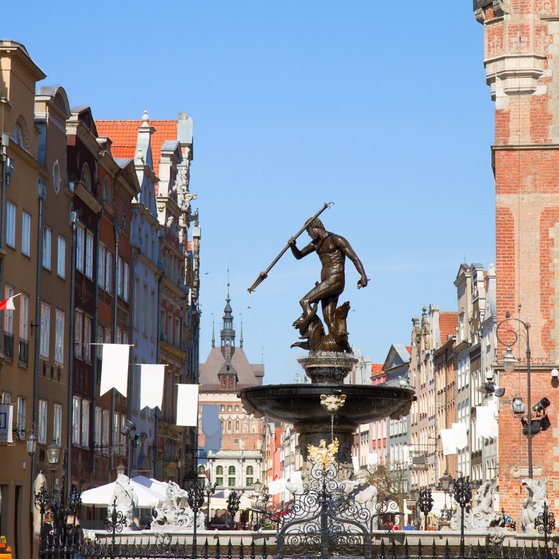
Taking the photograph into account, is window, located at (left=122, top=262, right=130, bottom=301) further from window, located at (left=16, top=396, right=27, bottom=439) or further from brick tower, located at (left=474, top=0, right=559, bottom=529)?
brick tower, located at (left=474, top=0, right=559, bottom=529)

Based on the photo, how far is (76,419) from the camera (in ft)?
157

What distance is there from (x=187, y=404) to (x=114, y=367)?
5926mm

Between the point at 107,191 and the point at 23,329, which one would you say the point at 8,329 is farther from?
the point at 107,191

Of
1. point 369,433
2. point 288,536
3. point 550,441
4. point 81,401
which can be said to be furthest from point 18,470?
point 369,433

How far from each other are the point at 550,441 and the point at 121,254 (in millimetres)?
23599

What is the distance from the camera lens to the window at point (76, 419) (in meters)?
47.2

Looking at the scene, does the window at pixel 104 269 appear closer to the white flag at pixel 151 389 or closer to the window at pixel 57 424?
the white flag at pixel 151 389

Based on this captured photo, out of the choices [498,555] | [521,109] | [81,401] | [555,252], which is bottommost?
[498,555]

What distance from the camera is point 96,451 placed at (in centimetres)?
5088

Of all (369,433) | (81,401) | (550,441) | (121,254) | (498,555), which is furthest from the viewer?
(369,433)

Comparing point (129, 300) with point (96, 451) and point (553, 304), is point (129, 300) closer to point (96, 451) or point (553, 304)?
point (96, 451)

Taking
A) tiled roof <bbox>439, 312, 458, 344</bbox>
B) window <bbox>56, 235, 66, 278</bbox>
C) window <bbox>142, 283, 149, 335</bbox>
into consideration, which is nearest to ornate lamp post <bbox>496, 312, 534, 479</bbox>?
window <bbox>56, 235, 66, 278</bbox>

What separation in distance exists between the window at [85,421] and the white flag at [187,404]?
122 inches

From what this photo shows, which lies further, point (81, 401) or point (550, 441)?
point (81, 401)
